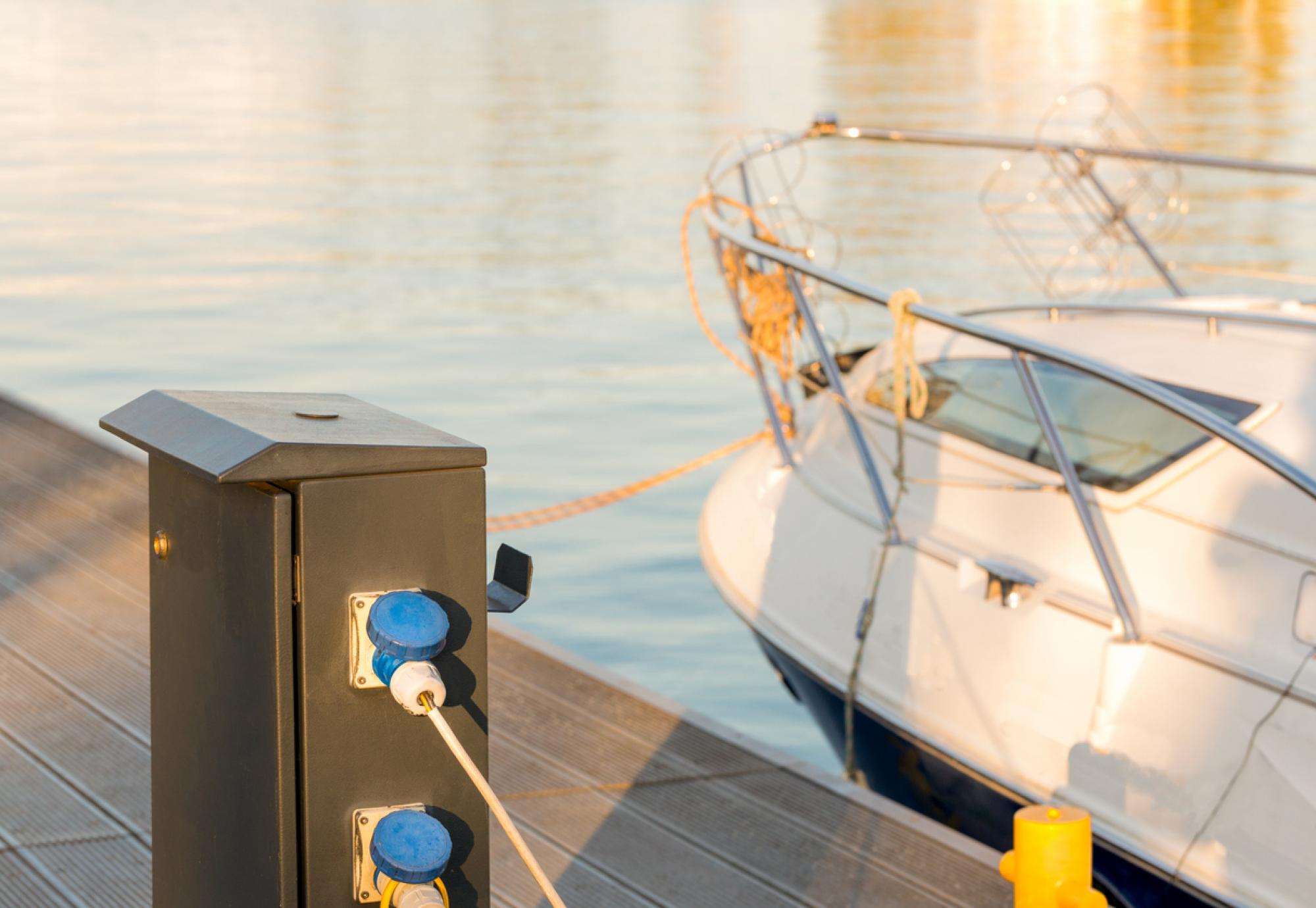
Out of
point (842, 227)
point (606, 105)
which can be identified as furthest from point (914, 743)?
point (606, 105)

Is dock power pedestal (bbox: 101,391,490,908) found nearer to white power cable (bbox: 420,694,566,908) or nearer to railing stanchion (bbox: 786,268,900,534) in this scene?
white power cable (bbox: 420,694,566,908)

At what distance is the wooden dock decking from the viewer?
3229 mm

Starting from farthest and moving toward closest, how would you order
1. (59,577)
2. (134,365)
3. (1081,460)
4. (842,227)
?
(842,227) < (134,365) < (59,577) < (1081,460)

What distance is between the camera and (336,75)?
30.4 meters

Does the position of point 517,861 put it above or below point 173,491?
below

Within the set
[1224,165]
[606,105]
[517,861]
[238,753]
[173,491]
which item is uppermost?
[606,105]

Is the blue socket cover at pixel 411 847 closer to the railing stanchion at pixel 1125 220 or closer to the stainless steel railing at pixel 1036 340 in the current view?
the stainless steel railing at pixel 1036 340

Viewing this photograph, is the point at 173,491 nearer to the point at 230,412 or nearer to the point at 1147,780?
the point at 230,412

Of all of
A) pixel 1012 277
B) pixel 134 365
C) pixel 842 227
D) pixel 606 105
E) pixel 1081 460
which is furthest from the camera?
pixel 606 105

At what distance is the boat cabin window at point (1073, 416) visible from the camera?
3816 mm

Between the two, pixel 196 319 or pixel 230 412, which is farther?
pixel 196 319

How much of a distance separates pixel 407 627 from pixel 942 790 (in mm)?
2498

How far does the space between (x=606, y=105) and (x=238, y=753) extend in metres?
24.1

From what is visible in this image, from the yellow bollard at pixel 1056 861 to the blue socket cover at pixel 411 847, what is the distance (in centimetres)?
100
